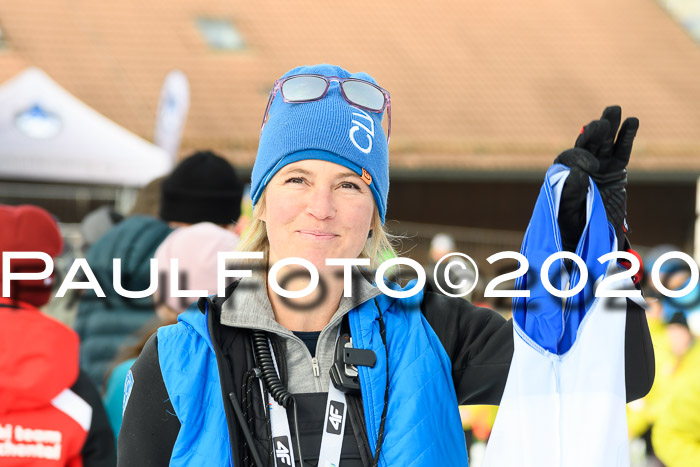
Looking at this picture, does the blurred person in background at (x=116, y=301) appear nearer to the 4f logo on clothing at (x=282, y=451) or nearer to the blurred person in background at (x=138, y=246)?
the blurred person in background at (x=138, y=246)

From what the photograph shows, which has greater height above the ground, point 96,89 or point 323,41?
point 323,41

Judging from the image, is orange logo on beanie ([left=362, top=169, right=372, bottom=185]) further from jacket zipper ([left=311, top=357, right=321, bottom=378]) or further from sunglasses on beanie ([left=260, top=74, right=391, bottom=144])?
jacket zipper ([left=311, top=357, right=321, bottom=378])

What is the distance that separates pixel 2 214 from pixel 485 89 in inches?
572

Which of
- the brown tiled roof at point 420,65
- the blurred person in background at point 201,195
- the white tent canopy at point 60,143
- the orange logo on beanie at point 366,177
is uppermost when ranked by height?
the brown tiled roof at point 420,65

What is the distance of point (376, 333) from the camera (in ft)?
6.41

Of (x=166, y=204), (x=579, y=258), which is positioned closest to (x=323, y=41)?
(x=166, y=204)

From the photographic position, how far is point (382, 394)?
1.86m

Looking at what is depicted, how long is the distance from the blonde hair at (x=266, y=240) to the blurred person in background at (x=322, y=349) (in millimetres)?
15

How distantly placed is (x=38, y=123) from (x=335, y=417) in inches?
250

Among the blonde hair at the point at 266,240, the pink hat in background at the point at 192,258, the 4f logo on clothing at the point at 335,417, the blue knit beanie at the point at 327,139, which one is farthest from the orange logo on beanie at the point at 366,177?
the pink hat in background at the point at 192,258

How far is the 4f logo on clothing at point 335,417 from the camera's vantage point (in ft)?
6.14

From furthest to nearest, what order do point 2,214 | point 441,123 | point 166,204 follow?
point 441,123 → point 166,204 → point 2,214

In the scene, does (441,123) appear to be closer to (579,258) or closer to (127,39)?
(127,39)

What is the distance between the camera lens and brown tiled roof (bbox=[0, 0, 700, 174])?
1498 cm
